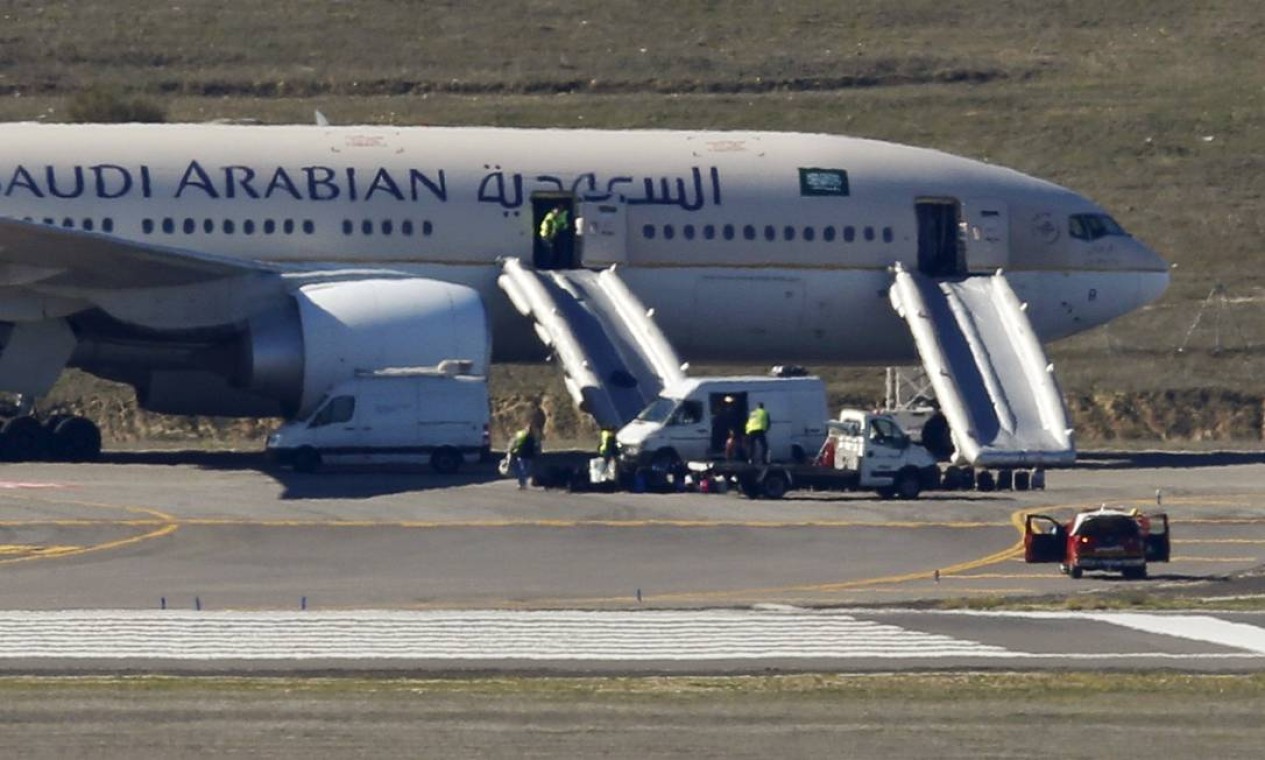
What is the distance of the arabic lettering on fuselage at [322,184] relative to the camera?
4372 centimetres

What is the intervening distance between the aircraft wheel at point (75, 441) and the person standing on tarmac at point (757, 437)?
42.3 ft

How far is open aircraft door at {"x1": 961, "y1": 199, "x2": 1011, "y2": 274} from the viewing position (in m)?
47.9

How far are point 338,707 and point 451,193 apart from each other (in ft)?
90.2

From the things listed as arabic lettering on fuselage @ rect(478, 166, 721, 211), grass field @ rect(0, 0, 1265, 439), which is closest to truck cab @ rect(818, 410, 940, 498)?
arabic lettering on fuselage @ rect(478, 166, 721, 211)

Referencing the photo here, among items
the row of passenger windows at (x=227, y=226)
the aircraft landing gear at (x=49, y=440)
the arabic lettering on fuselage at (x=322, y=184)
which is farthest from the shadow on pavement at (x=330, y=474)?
the arabic lettering on fuselage at (x=322, y=184)

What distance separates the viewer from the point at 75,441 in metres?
45.2

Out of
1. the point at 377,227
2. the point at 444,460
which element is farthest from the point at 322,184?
the point at 444,460

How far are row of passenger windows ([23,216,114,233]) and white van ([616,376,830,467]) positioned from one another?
10161 millimetres

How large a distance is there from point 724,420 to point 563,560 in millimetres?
10439

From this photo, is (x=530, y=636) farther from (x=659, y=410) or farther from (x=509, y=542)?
(x=659, y=410)

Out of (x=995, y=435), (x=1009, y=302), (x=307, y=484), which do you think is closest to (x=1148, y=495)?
(x=995, y=435)

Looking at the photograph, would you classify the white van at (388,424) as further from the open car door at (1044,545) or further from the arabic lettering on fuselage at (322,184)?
the open car door at (1044,545)

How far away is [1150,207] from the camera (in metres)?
76.8

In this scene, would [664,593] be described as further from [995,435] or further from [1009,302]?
[1009,302]
